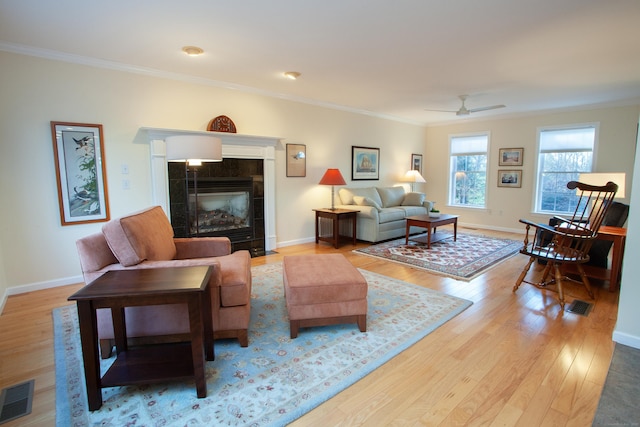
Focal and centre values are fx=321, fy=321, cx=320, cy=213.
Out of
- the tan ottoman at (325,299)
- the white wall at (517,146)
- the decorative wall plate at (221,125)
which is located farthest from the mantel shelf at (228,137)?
the white wall at (517,146)

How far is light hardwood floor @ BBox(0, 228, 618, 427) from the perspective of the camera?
1.62m

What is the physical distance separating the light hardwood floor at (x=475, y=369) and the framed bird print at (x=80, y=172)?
0.89 metres

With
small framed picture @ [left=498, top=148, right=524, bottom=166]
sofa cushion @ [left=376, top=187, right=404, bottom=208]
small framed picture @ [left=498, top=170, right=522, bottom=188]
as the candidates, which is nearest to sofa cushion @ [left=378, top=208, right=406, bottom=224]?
sofa cushion @ [left=376, top=187, right=404, bottom=208]

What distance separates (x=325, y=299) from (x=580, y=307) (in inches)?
94.1

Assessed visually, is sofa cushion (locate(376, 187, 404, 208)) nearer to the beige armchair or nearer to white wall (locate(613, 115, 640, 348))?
white wall (locate(613, 115, 640, 348))

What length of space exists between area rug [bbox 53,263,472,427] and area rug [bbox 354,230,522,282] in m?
1.05

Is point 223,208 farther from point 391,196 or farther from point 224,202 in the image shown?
point 391,196

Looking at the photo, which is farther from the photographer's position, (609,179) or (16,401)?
(609,179)

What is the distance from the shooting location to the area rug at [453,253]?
13.0 ft

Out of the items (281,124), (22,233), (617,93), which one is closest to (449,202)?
(617,93)

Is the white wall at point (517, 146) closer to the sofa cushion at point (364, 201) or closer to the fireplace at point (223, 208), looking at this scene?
the sofa cushion at point (364, 201)

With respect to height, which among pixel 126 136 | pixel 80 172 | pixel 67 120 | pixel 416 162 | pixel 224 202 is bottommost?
pixel 224 202

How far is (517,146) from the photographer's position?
636 cm

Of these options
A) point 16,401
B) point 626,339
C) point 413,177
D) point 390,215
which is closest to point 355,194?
point 390,215
